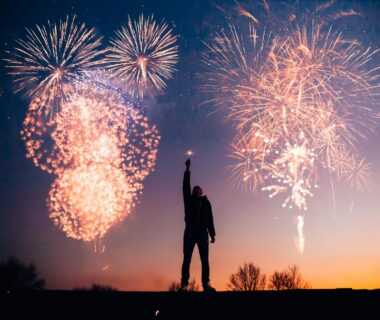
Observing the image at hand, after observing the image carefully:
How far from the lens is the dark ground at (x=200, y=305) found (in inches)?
183

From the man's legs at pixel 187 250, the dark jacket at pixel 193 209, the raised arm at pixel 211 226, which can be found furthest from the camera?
the raised arm at pixel 211 226

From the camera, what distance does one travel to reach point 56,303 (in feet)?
15.7

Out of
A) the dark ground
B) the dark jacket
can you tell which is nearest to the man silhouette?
the dark jacket

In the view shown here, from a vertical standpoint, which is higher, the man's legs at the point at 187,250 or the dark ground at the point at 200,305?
the man's legs at the point at 187,250

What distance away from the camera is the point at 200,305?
15.5 feet

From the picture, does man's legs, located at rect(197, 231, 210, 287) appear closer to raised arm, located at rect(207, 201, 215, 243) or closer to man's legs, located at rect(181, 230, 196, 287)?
man's legs, located at rect(181, 230, 196, 287)

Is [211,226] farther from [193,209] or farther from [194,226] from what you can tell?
[193,209]

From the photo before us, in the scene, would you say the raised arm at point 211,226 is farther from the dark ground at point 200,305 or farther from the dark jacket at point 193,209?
the dark ground at point 200,305

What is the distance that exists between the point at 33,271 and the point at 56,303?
41651mm

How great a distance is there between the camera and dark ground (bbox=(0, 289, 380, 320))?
464 centimetres

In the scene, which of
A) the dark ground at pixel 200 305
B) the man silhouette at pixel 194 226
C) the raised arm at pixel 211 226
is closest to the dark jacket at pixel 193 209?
the man silhouette at pixel 194 226

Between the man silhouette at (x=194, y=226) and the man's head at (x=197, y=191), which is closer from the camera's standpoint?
the man silhouette at (x=194, y=226)

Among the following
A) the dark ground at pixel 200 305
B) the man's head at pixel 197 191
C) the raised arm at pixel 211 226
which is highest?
the man's head at pixel 197 191

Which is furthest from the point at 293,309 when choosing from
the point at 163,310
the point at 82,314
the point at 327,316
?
the point at 82,314
